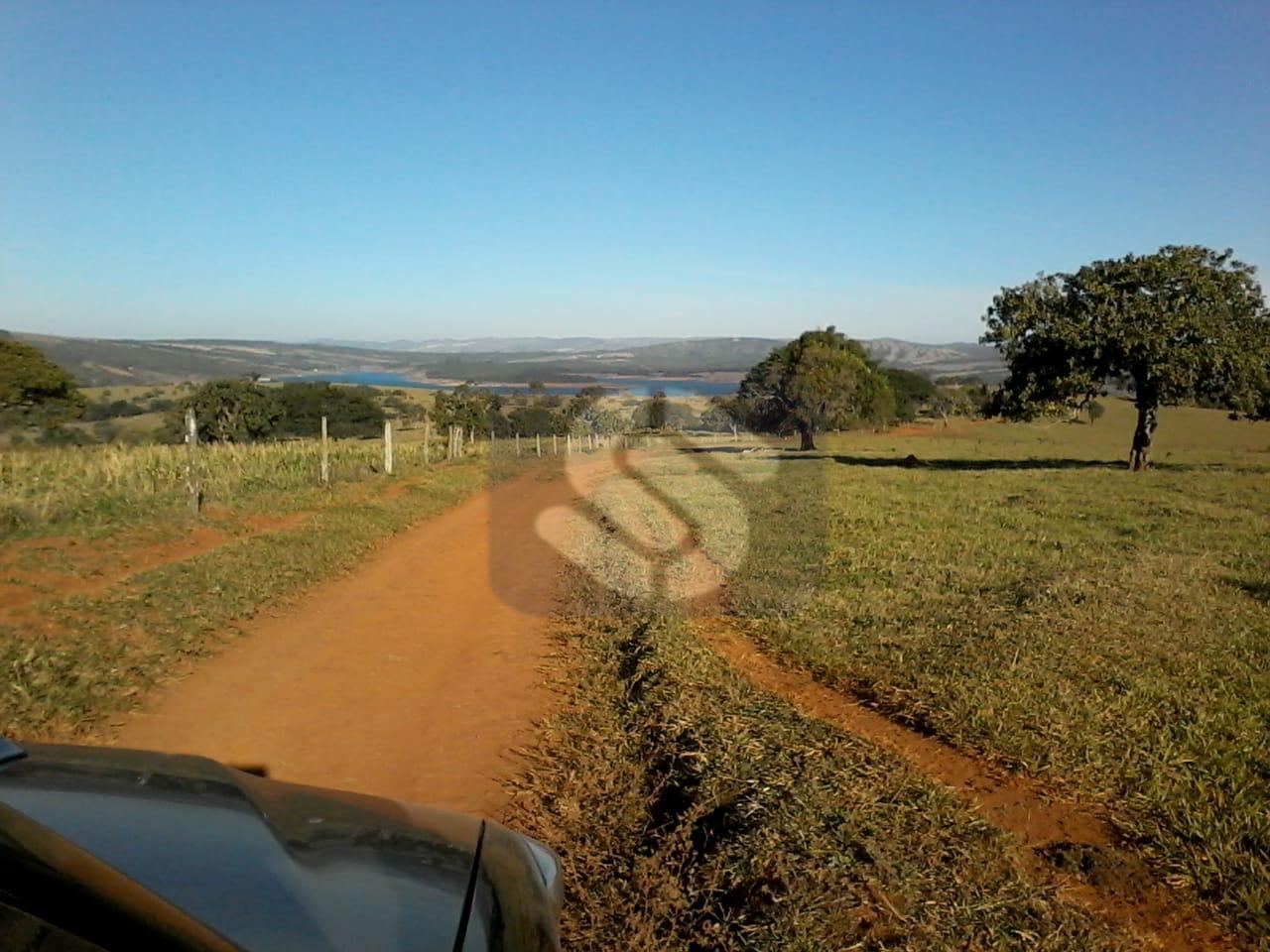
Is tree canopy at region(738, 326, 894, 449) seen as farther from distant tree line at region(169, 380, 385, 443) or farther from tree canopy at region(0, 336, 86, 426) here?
tree canopy at region(0, 336, 86, 426)

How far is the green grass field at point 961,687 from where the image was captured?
354 cm

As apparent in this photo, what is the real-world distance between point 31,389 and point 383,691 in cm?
2428

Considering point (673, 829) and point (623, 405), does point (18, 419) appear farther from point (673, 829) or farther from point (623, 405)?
point (673, 829)

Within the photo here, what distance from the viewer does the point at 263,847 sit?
74.9 inches

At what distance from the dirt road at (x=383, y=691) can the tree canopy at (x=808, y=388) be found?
98.9 feet

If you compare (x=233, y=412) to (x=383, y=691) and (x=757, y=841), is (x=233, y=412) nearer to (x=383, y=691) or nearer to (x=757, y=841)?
(x=383, y=691)

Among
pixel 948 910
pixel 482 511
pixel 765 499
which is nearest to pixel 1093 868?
pixel 948 910

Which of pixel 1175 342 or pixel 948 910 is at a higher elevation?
pixel 1175 342

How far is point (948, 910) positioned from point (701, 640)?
3831 mm

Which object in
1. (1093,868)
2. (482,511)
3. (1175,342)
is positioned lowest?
(482,511)

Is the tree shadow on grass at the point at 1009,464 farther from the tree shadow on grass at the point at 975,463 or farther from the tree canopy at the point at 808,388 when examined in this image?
the tree canopy at the point at 808,388

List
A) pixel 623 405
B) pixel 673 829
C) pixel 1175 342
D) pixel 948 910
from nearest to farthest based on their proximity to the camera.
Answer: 1. pixel 948 910
2. pixel 673 829
3. pixel 1175 342
4. pixel 623 405

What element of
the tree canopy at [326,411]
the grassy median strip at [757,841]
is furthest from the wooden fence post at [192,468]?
the tree canopy at [326,411]

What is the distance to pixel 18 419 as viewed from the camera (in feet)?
73.9
